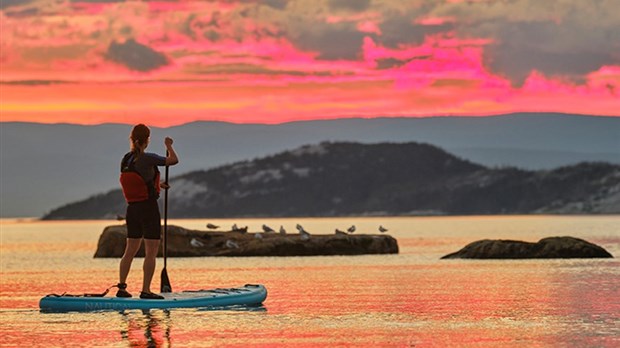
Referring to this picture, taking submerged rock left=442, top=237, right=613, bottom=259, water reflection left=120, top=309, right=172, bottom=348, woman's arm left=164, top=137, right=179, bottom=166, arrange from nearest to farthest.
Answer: water reflection left=120, top=309, right=172, bottom=348
woman's arm left=164, top=137, right=179, bottom=166
submerged rock left=442, top=237, right=613, bottom=259

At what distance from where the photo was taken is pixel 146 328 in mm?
26828

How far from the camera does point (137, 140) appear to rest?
2939 cm

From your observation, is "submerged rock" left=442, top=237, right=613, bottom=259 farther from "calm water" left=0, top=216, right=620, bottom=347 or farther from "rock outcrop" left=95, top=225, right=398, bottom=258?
"rock outcrop" left=95, top=225, right=398, bottom=258

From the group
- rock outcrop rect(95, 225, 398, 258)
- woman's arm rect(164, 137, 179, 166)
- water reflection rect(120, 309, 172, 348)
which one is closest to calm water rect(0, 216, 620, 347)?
water reflection rect(120, 309, 172, 348)

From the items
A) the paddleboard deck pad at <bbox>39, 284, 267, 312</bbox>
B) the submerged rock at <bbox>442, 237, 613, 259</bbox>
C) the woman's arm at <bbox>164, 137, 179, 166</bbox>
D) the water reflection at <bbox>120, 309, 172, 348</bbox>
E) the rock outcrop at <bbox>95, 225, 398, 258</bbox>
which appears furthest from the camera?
the rock outcrop at <bbox>95, 225, 398, 258</bbox>

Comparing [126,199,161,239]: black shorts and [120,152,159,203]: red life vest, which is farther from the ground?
[120,152,159,203]: red life vest

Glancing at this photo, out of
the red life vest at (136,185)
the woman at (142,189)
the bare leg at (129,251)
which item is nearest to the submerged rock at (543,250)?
the bare leg at (129,251)

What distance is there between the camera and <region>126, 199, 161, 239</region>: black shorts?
2945cm

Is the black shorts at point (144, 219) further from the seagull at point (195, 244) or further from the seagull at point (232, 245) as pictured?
the seagull at point (232, 245)

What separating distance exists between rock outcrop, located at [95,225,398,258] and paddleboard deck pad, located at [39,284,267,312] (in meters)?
44.3

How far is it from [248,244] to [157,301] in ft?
159

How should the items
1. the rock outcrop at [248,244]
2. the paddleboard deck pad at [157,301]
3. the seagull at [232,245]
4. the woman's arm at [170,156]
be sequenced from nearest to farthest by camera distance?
the woman's arm at [170,156] → the paddleboard deck pad at [157,301] → the rock outcrop at [248,244] → the seagull at [232,245]

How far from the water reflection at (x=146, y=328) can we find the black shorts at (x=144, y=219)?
1647 millimetres

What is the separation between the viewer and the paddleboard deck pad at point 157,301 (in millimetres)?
30250
